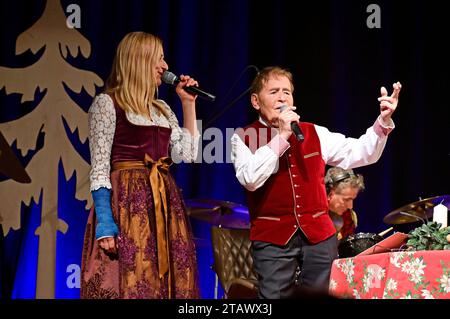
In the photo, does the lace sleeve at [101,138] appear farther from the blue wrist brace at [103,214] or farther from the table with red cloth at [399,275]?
the table with red cloth at [399,275]

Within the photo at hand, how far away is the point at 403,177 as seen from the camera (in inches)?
175

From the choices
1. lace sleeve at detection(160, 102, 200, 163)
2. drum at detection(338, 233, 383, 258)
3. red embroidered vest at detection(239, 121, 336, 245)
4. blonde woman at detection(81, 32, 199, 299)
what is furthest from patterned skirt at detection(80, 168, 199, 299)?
drum at detection(338, 233, 383, 258)

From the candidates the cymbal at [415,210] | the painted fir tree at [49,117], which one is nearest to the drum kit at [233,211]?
the cymbal at [415,210]

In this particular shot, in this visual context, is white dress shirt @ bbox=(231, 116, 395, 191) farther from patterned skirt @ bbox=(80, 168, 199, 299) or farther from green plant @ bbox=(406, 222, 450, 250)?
green plant @ bbox=(406, 222, 450, 250)

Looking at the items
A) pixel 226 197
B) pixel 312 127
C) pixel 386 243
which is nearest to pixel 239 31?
pixel 226 197

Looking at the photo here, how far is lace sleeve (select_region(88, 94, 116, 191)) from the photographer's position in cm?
211

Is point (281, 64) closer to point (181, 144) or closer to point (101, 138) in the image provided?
point (181, 144)

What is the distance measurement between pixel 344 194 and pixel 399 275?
2.17 meters

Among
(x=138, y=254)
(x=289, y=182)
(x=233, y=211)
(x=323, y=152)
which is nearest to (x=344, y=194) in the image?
(x=233, y=211)

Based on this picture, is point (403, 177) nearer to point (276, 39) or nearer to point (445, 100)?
point (445, 100)

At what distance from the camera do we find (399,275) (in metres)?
1.78

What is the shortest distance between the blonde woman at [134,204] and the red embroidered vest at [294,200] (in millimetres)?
269

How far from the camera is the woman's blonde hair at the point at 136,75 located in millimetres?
2229
